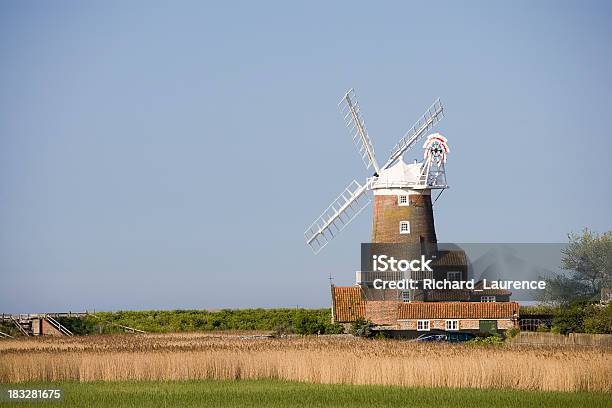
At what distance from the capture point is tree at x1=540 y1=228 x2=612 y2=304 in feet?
249

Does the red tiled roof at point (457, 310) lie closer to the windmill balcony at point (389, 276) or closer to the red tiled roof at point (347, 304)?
the windmill balcony at point (389, 276)

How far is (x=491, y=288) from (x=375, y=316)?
6.82 m

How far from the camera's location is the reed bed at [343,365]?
32.6m

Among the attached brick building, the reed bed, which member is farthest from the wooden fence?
the reed bed

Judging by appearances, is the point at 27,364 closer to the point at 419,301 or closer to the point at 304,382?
the point at 304,382

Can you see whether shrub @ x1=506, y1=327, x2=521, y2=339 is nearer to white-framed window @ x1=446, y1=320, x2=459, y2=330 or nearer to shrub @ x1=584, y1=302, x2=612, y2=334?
white-framed window @ x1=446, y1=320, x2=459, y2=330

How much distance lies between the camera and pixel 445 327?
62.4 metres

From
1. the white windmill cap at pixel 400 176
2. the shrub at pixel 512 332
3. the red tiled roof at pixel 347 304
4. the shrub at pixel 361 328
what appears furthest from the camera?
the red tiled roof at pixel 347 304

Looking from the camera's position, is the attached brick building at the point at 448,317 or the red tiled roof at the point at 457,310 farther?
the red tiled roof at the point at 457,310

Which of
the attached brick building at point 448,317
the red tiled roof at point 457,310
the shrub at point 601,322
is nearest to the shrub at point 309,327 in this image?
the attached brick building at point 448,317

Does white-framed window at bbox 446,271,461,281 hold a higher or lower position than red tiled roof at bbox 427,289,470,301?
higher

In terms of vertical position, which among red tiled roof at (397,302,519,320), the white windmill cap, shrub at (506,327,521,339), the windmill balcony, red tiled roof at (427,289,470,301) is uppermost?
the white windmill cap

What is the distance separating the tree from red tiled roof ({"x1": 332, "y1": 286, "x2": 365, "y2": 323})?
14728 mm

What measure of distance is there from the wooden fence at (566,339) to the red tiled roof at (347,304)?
10838 mm
